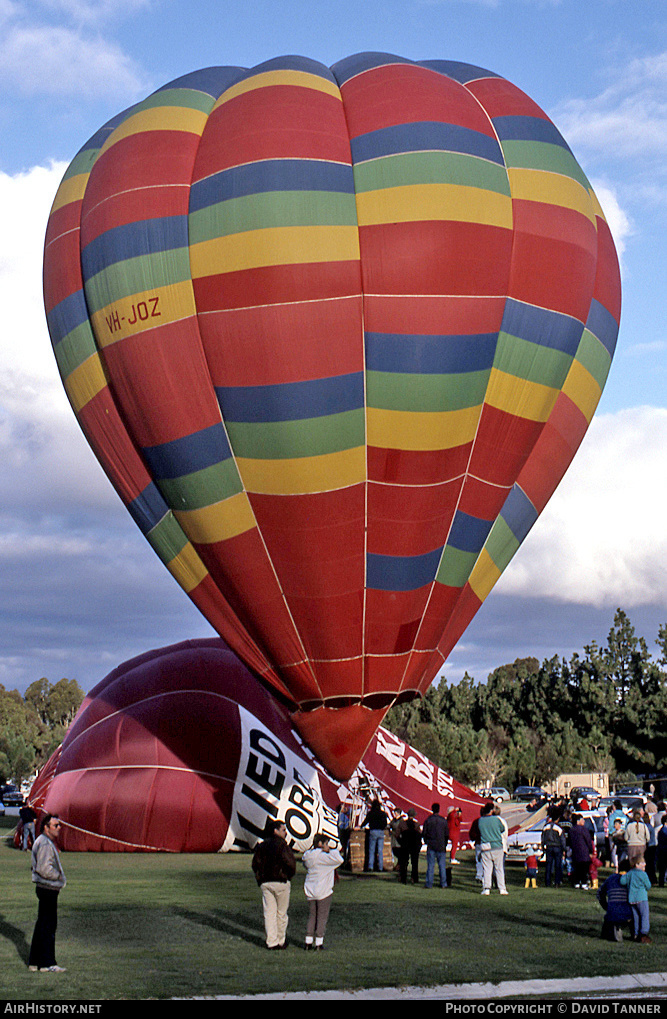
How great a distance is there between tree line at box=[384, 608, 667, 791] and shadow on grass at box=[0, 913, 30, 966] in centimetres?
3870

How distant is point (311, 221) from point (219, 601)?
571cm

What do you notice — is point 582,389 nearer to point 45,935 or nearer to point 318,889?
point 318,889

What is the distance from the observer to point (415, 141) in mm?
14586

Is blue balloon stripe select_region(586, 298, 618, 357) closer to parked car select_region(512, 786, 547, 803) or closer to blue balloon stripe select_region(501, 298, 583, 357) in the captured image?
blue balloon stripe select_region(501, 298, 583, 357)

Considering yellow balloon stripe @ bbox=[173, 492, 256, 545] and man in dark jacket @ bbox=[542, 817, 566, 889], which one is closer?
yellow balloon stripe @ bbox=[173, 492, 256, 545]

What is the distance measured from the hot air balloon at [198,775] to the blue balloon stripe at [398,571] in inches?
223

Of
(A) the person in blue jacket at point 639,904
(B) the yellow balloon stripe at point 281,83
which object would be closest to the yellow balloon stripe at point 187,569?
(B) the yellow balloon stripe at point 281,83

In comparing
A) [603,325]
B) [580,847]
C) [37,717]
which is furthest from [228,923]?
[37,717]

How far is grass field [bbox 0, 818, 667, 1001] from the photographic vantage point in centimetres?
847

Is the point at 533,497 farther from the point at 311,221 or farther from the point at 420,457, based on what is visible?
the point at 311,221

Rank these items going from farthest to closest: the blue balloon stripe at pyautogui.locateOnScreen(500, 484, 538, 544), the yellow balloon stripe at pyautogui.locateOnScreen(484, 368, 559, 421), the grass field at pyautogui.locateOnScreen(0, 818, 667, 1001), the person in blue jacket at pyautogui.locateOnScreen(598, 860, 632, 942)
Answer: the blue balloon stripe at pyautogui.locateOnScreen(500, 484, 538, 544) < the yellow balloon stripe at pyautogui.locateOnScreen(484, 368, 559, 421) < the person in blue jacket at pyautogui.locateOnScreen(598, 860, 632, 942) < the grass field at pyautogui.locateOnScreen(0, 818, 667, 1001)

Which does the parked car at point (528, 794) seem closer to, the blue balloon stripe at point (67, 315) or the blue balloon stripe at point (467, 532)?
the blue balloon stripe at point (467, 532)

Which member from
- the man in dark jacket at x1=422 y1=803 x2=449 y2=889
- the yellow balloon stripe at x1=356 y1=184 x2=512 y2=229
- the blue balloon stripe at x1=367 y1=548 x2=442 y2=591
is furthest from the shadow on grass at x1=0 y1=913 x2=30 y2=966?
the yellow balloon stripe at x1=356 y1=184 x2=512 y2=229

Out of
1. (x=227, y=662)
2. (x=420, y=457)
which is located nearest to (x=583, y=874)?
(x=420, y=457)
